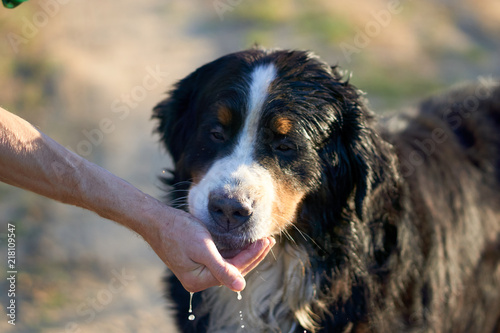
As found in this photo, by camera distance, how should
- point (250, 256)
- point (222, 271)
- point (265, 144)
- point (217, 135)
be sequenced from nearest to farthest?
point (222, 271), point (250, 256), point (265, 144), point (217, 135)

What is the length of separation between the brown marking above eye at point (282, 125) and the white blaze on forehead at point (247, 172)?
86 mm

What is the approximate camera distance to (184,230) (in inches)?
90.7

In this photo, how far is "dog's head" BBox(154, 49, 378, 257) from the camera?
2.55 metres

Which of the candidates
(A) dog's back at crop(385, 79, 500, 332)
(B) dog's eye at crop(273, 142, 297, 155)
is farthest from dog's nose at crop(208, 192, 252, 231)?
(A) dog's back at crop(385, 79, 500, 332)

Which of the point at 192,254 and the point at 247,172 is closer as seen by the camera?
the point at 192,254

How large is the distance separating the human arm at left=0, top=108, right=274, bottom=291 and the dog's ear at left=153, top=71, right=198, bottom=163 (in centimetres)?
89

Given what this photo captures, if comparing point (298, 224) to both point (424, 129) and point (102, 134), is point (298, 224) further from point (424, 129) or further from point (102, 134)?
point (102, 134)

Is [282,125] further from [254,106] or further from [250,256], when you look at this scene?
[250,256]

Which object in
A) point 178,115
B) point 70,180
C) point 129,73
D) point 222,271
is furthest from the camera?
point 129,73

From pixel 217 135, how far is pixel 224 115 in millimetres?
109

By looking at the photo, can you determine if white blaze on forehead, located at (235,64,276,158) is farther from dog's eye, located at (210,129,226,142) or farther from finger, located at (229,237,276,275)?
finger, located at (229,237,276,275)

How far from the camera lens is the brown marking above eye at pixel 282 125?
275 centimetres

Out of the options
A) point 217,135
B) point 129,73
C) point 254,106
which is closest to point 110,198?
point 217,135

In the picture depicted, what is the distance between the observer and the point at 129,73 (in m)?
7.28
